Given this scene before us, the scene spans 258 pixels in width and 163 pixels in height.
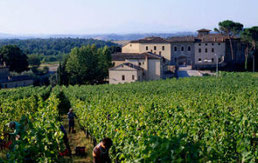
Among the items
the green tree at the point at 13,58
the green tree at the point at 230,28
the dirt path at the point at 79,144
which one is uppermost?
the green tree at the point at 230,28

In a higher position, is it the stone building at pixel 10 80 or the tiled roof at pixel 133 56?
the tiled roof at pixel 133 56

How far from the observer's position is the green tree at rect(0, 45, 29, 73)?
6424 cm

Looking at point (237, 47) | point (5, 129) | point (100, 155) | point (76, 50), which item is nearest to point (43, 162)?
Result: point (100, 155)

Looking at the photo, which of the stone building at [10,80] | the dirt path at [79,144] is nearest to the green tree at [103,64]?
the stone building at [10,80]

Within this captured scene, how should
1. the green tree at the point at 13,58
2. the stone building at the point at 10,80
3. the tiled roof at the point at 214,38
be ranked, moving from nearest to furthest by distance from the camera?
the stone building at the point at 10,80, the green tree at the point at 13,58, the tiled roof at the point at 214,38

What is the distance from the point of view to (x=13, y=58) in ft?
213

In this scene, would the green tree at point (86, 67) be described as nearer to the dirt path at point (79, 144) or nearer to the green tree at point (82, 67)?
the green tree at point (82, 67)

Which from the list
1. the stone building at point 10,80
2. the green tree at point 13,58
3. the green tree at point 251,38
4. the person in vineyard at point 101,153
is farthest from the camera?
the green tree at point 251,38

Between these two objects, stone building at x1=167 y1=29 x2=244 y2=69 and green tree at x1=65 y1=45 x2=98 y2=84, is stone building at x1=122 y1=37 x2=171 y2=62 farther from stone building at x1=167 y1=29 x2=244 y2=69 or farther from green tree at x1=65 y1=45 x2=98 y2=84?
green tree at x1=65 y1=45 x2=98 y2=84

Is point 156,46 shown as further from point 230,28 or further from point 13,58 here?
point 13,58

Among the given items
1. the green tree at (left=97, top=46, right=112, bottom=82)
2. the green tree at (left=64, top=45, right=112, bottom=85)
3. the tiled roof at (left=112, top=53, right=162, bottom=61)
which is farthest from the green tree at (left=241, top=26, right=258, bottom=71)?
the green tree at (left=64, top=45, right=112, bottom=85)

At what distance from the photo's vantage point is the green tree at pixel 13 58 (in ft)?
211

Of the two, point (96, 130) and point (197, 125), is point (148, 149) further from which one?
point (96, 130)

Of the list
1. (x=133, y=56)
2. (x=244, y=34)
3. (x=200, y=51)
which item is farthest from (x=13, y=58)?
(x=244, y=34)
